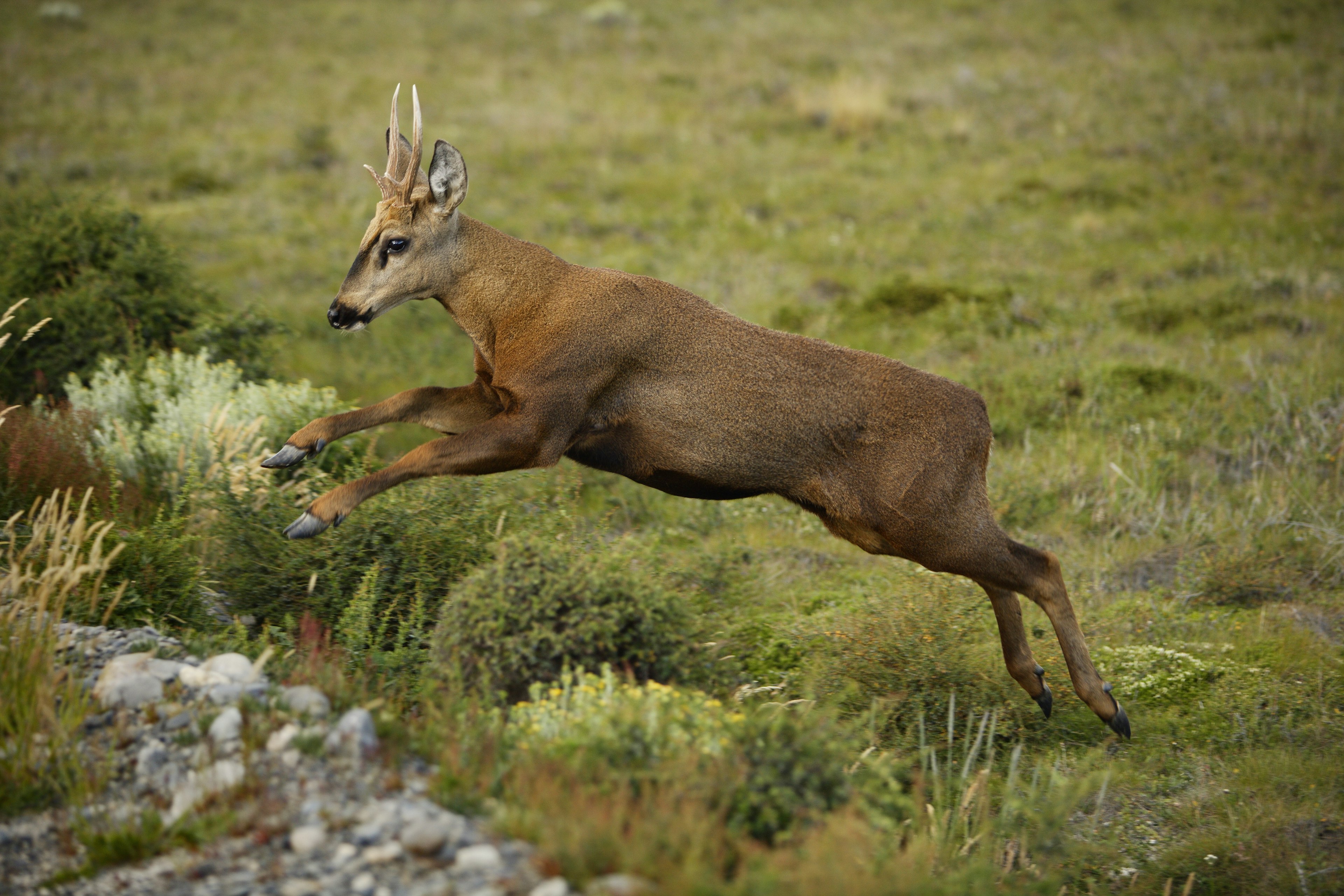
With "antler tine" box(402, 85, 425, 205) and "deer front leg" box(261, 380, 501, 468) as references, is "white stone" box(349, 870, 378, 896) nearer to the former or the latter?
"deer front leg" box(261, 380, 501, 468)

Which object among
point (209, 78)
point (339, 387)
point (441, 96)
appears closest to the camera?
point (339, 387)

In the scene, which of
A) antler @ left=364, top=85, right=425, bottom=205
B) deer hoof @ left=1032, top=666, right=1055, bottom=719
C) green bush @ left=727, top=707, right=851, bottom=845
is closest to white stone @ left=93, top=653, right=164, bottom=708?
green bush @ left=727, top=707, right=851, bottom=845

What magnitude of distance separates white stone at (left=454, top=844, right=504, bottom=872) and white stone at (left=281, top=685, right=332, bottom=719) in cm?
100

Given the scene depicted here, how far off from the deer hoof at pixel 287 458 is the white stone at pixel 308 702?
51.9 inches

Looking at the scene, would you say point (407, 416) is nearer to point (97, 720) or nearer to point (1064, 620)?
point (97, 720)

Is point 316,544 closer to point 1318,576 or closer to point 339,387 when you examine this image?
point 339,387

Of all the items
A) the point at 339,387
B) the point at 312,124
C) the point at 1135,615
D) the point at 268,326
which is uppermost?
the point at 312,124

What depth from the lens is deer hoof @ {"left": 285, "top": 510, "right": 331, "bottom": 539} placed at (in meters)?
5.09

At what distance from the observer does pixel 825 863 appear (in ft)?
11.6

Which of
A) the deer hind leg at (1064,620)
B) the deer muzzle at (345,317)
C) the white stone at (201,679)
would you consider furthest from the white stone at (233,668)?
the deer hind leg at (1064,620)

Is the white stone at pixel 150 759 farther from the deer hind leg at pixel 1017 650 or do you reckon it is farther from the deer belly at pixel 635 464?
the deer hind leg at pixel 1017 650

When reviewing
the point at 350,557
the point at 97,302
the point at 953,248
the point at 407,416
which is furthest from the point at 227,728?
the point at 953,248

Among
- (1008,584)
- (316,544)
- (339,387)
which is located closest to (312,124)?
(339,387)

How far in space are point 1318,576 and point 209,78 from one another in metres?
24.6
